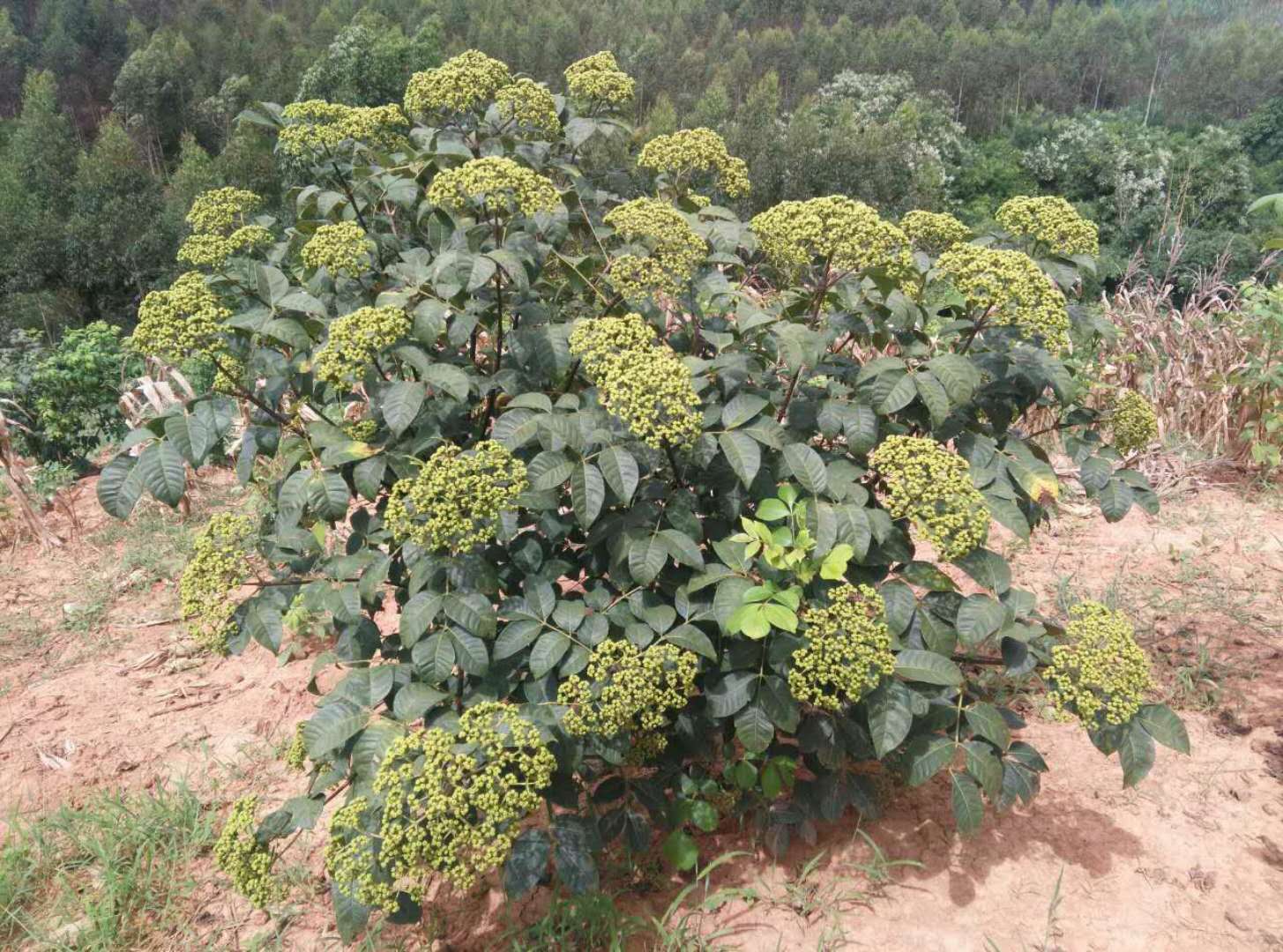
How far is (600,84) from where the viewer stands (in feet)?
8.45

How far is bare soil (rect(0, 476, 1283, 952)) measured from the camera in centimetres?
233

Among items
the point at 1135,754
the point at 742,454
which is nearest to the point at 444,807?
the point at 742,454

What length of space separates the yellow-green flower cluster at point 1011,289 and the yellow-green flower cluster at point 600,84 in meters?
1.19

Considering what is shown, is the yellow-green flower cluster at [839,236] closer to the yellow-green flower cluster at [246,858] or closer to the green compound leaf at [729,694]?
the green compound leaf at [729,694]

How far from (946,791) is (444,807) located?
1886 mm

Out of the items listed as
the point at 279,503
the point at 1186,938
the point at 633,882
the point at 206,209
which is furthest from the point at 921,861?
the point at 206,209

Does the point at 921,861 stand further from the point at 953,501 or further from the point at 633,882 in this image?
the point at 953,501

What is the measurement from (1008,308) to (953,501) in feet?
1.74

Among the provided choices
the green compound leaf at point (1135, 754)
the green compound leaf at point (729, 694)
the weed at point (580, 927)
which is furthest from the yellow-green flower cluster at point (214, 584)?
the green compound leaf at point (1135, 754)

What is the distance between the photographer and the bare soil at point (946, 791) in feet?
7.65

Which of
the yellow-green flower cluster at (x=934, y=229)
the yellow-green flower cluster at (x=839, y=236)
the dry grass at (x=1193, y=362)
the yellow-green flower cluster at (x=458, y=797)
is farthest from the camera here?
the dry grass at (x=1193, y=362)

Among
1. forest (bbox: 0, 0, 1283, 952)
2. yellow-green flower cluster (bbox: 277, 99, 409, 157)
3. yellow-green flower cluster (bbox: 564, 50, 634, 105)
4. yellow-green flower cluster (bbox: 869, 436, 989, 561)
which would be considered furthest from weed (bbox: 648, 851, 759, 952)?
yellow-green flower cluster (bbox: 277, 99, 409, 157)

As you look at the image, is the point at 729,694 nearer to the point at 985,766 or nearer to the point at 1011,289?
the point at 985,766

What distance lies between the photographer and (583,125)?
2541 millimetres
